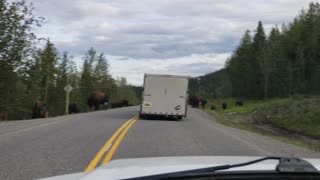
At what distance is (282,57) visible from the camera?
114 metres

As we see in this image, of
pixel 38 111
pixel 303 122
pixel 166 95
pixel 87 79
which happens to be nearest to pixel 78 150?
pixel 166 95

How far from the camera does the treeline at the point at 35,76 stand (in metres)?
37.2

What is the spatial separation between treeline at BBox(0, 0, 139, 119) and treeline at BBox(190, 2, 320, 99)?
27.2m

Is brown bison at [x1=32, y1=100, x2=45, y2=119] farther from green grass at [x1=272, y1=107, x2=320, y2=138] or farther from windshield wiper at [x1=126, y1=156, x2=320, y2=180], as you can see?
windshield wiper at [x1=126, y1=156, x2=320, y2=180]

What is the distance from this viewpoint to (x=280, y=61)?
11506 cm

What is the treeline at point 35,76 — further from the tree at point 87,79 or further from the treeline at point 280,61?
the treeline at point 280,61

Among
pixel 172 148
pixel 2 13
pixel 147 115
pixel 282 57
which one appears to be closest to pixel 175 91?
pixel 147 115

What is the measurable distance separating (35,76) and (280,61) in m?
75.2

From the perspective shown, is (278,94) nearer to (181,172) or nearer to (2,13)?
(2,13)

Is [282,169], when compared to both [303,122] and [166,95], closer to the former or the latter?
[166,95]

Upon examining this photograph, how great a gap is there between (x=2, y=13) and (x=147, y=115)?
11013mm

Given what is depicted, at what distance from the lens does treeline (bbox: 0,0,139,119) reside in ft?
122

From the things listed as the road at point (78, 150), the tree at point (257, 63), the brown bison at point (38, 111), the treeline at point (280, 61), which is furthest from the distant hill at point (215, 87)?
the road at point (78, 150)

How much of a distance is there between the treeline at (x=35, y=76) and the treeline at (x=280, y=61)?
27.2 meters
